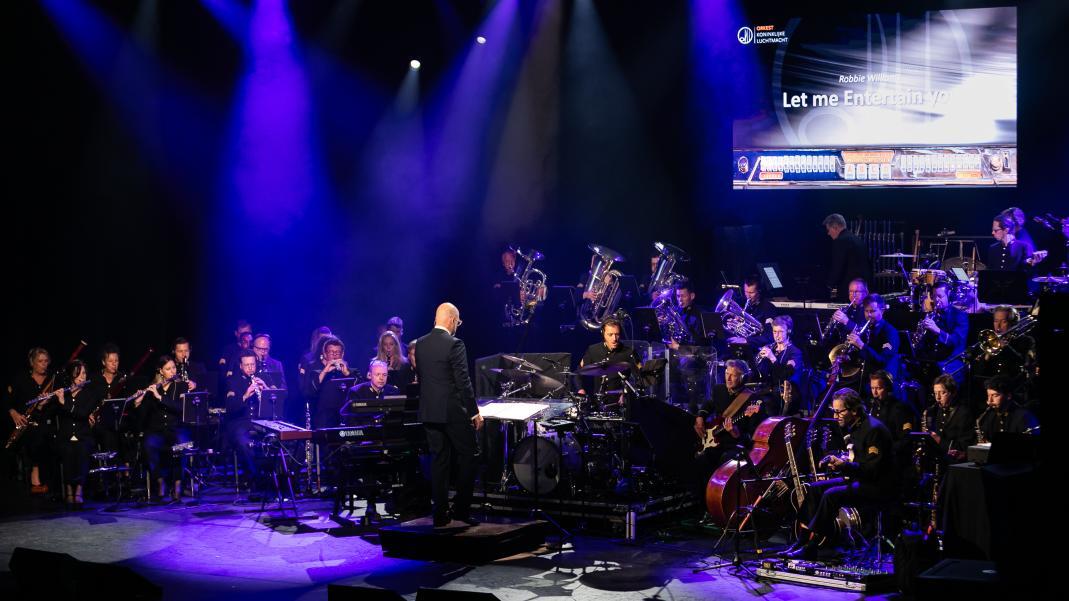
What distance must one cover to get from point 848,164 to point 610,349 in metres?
6.00

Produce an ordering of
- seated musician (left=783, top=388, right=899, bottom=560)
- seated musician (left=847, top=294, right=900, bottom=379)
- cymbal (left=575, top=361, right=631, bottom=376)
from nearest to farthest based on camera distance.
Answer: seated musician (left=783, top=388, right=899, bottom=560) → cymbal (left=575, top=361, right=631, bottom=376) → seated musician (left=847, top=294, right=900, bottom=379)

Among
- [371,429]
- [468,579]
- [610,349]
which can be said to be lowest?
[468,579]

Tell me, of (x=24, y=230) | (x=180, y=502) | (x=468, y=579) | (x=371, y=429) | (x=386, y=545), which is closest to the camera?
(x=468, y=579)

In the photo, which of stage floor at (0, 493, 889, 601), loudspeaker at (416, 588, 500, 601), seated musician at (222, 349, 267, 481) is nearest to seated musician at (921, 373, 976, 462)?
stage floor at (0, 493, 889, 601)

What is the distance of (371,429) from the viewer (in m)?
11.4

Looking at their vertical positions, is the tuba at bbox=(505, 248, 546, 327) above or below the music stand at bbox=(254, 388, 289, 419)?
above

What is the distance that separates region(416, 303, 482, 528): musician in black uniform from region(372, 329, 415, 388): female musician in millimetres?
3339

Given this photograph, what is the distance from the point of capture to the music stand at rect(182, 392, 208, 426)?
43.1ft

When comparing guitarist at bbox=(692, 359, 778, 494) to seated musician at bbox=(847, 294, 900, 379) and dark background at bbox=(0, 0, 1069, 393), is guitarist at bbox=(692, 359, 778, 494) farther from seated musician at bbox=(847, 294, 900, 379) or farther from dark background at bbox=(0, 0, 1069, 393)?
dark background at bbox=(0, 0, 1069, 393)

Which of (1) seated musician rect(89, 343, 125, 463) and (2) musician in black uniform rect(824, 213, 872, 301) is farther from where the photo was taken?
(2) musician in black uniform rect(824, 213, 872, 301)

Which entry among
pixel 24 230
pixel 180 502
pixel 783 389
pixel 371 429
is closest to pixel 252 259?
pixel 24 230

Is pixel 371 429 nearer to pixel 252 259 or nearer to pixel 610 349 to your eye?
pixel 610 349

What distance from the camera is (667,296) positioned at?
13906 millimetres

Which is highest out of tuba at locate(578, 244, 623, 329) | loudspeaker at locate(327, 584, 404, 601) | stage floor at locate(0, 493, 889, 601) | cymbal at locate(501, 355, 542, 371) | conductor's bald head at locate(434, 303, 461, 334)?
tuba at locate(578, 244, 623, 329)
